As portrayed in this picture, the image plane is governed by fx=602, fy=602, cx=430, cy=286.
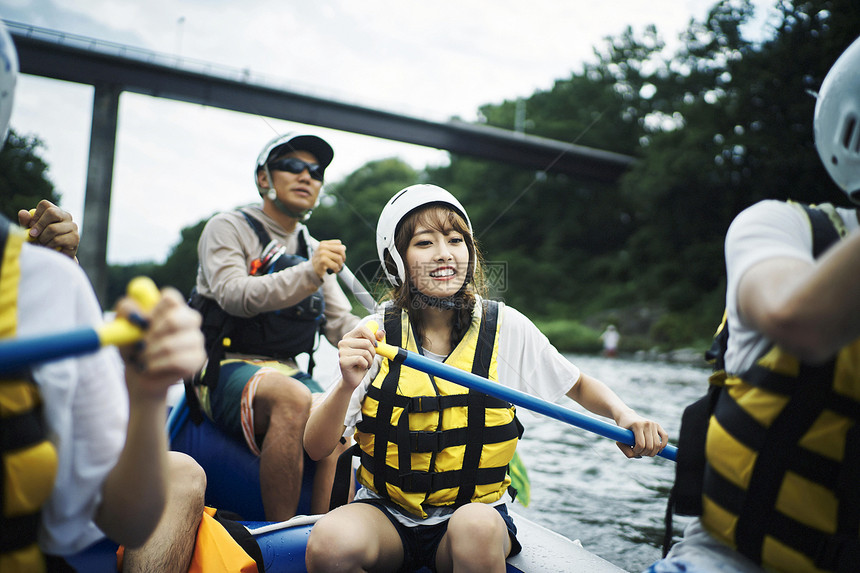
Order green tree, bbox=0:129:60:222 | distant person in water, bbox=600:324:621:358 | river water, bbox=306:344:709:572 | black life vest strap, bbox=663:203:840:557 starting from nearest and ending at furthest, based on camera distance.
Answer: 1. black life vest strap, bbox=663:203:840:557
2. river water, bbox=306:344:709:572
3. green tree, bbox=0:129:60:222
4. distant person in water, bbox=600:324:621:358

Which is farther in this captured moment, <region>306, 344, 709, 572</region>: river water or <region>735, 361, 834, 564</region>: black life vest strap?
<region>306, 344, 709, 572</region>: river water

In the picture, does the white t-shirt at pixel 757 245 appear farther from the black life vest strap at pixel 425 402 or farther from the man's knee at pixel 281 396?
the man's knee at pixel 281 396

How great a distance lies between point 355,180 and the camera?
665 centimetres

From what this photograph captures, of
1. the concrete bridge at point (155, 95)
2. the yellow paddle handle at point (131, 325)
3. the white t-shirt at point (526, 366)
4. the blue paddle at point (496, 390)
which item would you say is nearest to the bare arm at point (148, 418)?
the yellow paddle handle at point (131, 325)

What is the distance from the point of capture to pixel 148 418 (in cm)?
97

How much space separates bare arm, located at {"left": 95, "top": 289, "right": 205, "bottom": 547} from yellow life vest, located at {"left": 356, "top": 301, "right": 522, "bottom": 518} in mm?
→ 798

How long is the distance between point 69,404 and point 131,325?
211mm

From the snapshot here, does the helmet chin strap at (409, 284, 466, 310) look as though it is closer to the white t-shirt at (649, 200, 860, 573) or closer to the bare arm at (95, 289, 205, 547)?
the white t-shirt at (649, 200, 860, 573)

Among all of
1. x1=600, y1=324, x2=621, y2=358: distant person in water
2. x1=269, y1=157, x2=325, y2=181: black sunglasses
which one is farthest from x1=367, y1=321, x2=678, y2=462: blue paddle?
x1=600, y1=324, x2=621, y2=358: distant person in water

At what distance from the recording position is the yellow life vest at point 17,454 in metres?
0.89

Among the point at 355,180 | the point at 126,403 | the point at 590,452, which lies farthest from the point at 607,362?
the point at 126,403

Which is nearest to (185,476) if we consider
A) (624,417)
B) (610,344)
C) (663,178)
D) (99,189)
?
(624,417)

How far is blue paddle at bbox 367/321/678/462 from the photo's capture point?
1664 mm

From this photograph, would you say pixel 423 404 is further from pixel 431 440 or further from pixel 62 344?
pixel 62 344
